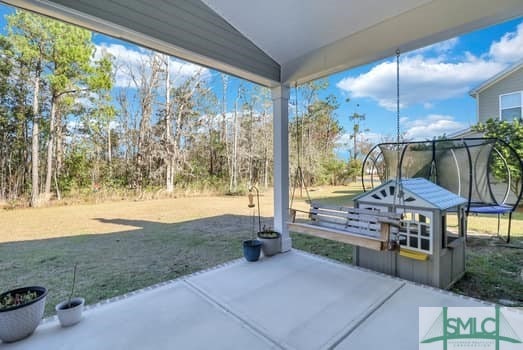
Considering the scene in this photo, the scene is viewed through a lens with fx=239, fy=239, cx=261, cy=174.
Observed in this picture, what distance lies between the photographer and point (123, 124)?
26.6 ft

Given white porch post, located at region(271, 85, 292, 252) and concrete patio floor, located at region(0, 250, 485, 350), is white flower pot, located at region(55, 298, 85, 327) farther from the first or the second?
white porch post, located at region(271, 85, 292, 252)

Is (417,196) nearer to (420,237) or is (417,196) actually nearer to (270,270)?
(420,237)

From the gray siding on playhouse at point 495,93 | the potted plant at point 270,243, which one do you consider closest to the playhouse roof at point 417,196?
the potted plant at point 270,243

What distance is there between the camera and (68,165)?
650cm

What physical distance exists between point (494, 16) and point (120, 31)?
2.84 meters

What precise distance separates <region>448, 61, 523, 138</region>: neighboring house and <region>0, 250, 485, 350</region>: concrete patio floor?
188 inches

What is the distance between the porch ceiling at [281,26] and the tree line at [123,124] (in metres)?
4.01

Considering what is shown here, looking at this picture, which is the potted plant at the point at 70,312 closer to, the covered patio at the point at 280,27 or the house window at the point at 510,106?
the covered patio at the point at 280,27

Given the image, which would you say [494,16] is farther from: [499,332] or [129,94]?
[129,94]

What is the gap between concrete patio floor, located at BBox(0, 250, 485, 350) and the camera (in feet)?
5.24

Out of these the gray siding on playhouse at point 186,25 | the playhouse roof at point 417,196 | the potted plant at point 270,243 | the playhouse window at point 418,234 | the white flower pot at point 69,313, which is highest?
the gray siding on playhouse at point 186,25

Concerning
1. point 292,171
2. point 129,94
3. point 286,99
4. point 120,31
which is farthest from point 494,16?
point 129,94

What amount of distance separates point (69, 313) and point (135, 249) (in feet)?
6.41

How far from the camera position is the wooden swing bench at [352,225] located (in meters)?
2.07
